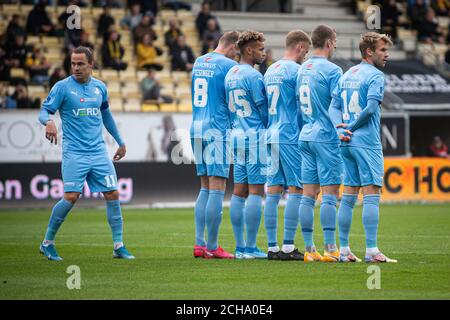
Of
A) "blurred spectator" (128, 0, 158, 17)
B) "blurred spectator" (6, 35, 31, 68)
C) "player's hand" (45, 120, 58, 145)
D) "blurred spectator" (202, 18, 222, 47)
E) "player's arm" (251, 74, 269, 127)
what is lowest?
"player's hand" (45, 120, 58, 145)

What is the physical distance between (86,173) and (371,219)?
130 inches

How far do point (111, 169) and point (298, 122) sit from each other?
7.33 feet

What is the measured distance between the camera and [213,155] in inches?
484

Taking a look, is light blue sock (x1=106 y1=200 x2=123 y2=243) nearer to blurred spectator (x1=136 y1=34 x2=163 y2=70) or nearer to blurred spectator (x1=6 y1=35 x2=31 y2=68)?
blurred spectator (x1=6 y1=35 x2=31 y2=68)

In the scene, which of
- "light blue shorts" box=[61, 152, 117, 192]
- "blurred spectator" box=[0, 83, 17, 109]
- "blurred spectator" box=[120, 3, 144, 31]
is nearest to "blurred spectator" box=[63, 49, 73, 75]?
"blurred spectator" box=[0, 83, 17, 109]

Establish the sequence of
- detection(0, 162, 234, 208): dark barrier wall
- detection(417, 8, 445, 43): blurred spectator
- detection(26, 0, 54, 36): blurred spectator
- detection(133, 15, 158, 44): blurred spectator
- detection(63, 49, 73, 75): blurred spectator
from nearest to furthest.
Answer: detection(0, 162, 234, 208): dark barrier wall < detection(63, 49, 73, 75): blurred spectator < detection(26, 0, 54, 36): blurred spectator < detection(133, 15, 158, 44): blurred spectator < detection(417, 8, 445, 43): blurred spectator

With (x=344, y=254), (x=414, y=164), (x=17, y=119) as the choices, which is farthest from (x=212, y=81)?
(x=414, y=164)

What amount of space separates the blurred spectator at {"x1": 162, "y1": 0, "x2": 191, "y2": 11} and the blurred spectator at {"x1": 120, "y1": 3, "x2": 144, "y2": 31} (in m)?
1.92

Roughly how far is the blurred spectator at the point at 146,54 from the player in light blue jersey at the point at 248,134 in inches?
630

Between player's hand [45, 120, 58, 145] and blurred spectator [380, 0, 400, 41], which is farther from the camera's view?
blurred spectator [380, 0, 400, 41]

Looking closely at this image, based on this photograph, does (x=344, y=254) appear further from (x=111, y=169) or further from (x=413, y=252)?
(x=111, y=169)

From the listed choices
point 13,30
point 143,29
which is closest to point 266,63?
point 143,29

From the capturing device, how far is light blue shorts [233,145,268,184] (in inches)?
475

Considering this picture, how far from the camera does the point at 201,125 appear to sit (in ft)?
40.8
